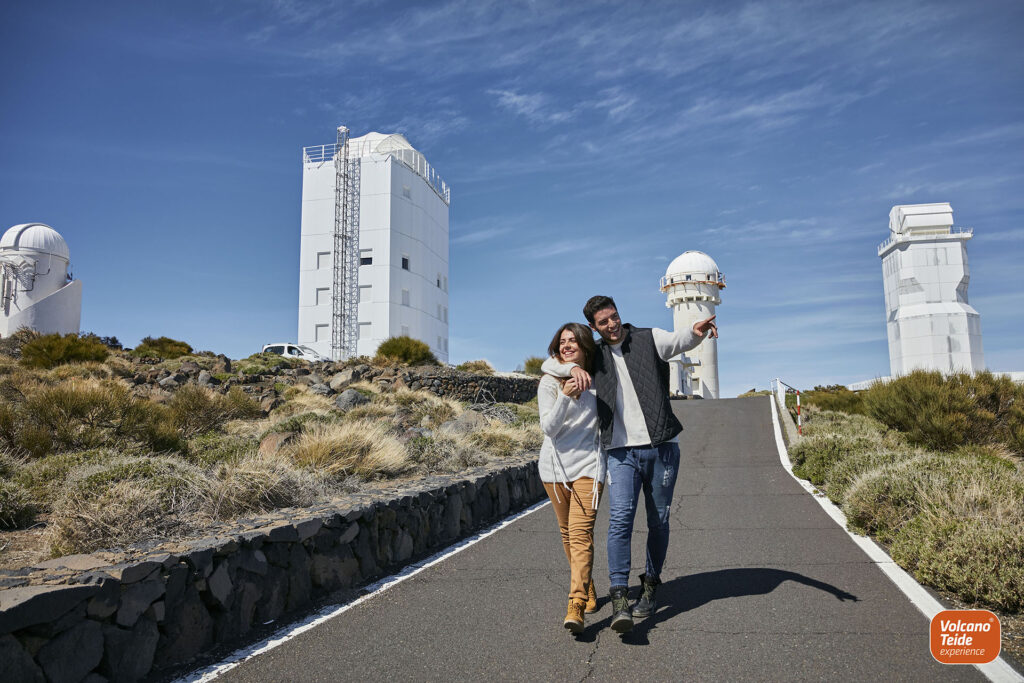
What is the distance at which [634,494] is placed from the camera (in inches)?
179

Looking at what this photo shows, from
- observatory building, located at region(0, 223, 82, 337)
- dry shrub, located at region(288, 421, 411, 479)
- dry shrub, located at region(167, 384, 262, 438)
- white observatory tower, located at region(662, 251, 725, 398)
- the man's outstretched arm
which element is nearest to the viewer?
the man's outstretched arm

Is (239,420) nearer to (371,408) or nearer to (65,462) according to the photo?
(371,408)

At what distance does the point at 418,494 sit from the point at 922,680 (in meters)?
4.77

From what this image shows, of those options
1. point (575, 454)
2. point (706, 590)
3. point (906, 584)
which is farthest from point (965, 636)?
point (575, 454)

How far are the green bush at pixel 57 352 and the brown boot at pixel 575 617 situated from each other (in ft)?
72.1

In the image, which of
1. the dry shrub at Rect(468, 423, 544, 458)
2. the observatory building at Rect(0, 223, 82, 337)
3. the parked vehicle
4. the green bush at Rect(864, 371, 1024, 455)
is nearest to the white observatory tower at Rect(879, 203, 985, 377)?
the green bush at Rect(864, 371, 1024, 455)

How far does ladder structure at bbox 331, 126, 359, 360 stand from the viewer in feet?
138

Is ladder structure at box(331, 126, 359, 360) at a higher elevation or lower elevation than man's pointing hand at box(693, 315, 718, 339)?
higher

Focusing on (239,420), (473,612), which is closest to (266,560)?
(473,612)

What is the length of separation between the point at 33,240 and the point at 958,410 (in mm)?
43162

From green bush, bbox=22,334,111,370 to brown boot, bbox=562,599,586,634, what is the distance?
72.1ft

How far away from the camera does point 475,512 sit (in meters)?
8.76

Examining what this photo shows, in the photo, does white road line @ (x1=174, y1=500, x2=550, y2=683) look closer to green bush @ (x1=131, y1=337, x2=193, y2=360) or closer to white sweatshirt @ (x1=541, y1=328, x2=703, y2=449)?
white sweatshirt @ (x1=541, y1=328, x2=703, y2=449)

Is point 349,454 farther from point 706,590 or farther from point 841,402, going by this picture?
point 841,402
